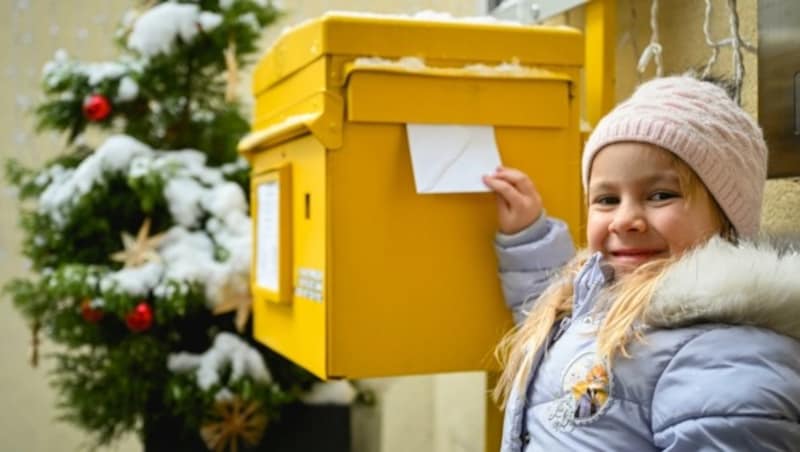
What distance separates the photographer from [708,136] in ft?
3.02

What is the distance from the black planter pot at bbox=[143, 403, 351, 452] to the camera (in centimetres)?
220

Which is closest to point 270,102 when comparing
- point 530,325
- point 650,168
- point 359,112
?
point 359,112

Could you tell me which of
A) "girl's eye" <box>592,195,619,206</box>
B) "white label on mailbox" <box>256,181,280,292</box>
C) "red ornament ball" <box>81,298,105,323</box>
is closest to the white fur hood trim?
"girl's eye" <box>592,195,619,206</box>

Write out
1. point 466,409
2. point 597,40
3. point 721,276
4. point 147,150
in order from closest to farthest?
point 721,276 < point 597,40 < point 147,150 < point 466,409

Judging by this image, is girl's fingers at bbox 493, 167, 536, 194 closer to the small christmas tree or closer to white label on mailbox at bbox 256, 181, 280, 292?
white label on mailbox at bbox 256, 181, 280, 292

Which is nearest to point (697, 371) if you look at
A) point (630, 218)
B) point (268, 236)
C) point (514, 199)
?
point (630, 218)

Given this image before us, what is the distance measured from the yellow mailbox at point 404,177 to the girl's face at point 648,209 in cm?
42

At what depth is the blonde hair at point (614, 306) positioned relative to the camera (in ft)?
2.89

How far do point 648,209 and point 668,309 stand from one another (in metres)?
0.13

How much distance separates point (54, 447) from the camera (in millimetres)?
3293

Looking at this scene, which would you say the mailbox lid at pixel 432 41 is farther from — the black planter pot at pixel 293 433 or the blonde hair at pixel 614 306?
the black planter pot at pixel 293 433

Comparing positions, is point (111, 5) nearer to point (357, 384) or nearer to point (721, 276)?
point (357, 384)

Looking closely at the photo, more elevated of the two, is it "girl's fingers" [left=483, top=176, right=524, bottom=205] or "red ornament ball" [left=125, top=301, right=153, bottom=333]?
"girl's fingers" [left=483, top=176, right=524, bottom=205]

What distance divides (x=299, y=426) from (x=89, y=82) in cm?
100
